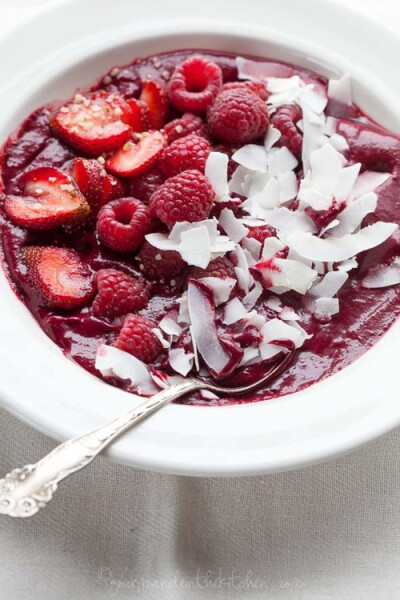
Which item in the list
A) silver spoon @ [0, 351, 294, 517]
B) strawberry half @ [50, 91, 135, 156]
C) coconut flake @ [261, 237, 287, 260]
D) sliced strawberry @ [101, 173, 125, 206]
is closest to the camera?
silver spoon @ [0, 351, 294, 517]

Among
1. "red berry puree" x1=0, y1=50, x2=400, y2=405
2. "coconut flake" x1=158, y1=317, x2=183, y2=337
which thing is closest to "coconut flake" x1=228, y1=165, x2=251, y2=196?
"red berry puree" x1=0, y1=50, x2=400, y2=405

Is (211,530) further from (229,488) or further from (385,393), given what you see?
(385,393)

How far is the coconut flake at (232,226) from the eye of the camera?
257 centimetres

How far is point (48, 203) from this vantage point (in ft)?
8.57

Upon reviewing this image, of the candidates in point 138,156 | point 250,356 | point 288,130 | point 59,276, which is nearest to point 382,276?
point 250,356

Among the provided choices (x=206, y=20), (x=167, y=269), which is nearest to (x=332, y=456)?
(x=167, y=269)

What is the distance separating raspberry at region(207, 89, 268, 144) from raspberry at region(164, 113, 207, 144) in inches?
1.5

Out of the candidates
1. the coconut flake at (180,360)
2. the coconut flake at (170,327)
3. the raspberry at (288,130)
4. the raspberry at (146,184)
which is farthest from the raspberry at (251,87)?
the coconut flake at (180,360)

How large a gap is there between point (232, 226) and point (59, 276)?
1.85 feet

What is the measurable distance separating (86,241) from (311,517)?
1.10 m

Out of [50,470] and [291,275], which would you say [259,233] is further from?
[50,470]

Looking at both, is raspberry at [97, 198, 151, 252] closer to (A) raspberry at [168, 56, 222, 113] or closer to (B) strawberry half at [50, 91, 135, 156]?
(B) strawberry half at [50, 91, 135, 156]

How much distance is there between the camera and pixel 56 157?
279 centimetres

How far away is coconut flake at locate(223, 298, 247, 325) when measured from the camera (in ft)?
7.91
